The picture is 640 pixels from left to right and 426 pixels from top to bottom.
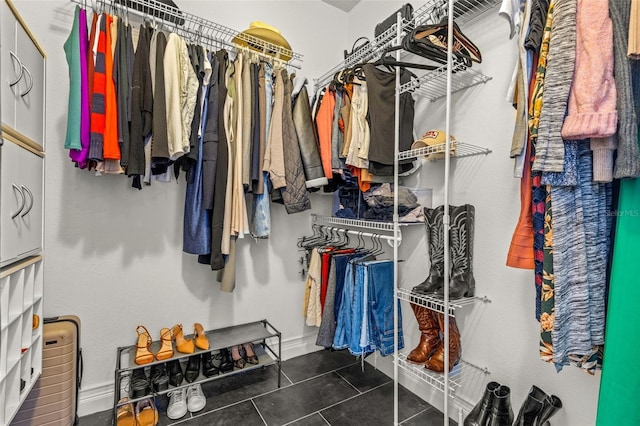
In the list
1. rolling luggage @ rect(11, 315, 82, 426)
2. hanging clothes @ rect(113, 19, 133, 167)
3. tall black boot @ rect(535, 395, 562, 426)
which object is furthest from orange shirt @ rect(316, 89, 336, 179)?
rolling luggage @ rect(11, 315, 82, 426)

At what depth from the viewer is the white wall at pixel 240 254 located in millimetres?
1457

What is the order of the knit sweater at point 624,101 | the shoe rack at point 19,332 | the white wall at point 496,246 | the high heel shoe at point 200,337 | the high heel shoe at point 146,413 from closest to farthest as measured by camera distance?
the knit sweater at point 624,101, the shoe rack at point 19,332, the white wall at point 496,246, the high heel shoe at point 146,413, the high heel shoe at point 200,337

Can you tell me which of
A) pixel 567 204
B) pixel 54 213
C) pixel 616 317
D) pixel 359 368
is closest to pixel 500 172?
pixel 567 204

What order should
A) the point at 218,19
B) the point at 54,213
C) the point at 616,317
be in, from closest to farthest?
1. the point at 616,317
2. the point at 54,213
3. the point at 218,19

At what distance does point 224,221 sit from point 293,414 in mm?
1137

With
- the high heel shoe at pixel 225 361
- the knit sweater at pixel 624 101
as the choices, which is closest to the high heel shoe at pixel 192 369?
the high heel shoe at pixel 225 361

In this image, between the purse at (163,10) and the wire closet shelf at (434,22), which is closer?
the wire closet shelf at (434,22)

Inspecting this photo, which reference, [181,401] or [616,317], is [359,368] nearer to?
[181,401]

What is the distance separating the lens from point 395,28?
1.76m

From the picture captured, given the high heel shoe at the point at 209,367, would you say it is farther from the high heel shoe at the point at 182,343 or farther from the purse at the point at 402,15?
the purse at the point at 402,15

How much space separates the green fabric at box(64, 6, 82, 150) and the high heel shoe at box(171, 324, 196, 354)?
117cm

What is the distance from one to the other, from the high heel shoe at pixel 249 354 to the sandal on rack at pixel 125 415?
64cm

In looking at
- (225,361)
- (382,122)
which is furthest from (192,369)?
(382,122)

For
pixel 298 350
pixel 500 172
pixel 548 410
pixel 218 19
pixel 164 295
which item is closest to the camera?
pixel 548 410
